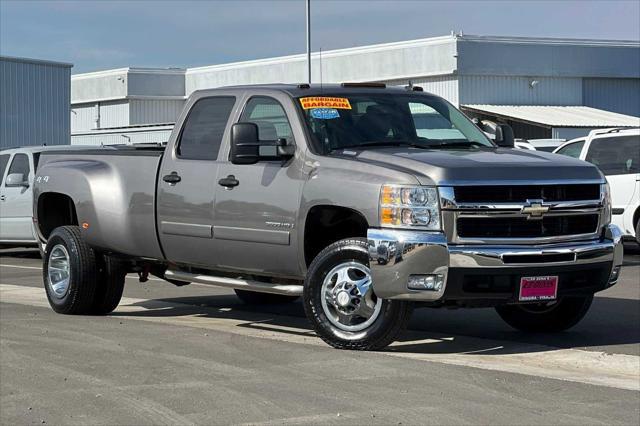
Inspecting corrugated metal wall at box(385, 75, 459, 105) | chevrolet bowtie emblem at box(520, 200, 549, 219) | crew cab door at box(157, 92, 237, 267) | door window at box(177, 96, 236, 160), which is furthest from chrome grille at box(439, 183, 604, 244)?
corrugated metal wall at box(385, 75, 459, 105)

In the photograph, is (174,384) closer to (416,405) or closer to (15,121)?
(416,405)

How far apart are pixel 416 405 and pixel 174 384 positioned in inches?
58.9

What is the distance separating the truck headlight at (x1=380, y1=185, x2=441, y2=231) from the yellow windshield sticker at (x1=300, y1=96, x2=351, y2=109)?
1366 mm

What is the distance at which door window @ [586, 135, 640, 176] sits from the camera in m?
18.4

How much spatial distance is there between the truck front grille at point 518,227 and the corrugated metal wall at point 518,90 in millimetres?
40402

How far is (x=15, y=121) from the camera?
38719mm

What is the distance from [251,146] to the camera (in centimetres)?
956

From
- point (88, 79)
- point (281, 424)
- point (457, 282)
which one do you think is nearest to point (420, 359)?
point (457, 282)

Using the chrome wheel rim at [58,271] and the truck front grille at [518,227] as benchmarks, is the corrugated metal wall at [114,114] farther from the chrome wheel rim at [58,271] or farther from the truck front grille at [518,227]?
the truck front grille at [518,227]

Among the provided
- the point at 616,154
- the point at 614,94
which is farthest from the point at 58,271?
the point at 614,94

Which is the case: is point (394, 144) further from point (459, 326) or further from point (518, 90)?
point (518, 90)

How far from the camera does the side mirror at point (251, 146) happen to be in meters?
9.52

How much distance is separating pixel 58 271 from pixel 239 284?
2.37 m

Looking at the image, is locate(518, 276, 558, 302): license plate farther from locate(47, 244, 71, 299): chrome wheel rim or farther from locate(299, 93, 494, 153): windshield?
locate(47, 244, 71, 299): chrome wheel rim
